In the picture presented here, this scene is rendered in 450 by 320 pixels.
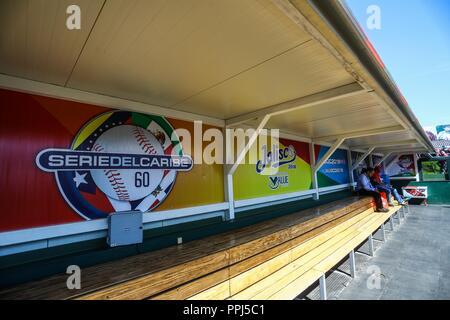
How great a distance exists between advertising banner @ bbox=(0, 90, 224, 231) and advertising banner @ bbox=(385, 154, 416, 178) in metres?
11.1

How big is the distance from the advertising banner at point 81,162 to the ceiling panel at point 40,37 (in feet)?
1.09

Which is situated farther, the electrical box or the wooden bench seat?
the electrical box

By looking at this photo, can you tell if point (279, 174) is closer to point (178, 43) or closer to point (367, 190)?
point (178, 43)

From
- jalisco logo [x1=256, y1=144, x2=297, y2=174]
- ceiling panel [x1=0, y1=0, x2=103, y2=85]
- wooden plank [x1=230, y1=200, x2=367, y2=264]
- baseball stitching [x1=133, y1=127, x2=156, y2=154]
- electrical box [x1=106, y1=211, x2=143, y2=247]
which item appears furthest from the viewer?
jalisco logo [x1=256, y1=144, x2=297, y2=174]

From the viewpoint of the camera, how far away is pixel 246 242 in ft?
7.57

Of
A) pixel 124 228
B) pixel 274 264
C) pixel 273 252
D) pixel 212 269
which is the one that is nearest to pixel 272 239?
pixel 273 252

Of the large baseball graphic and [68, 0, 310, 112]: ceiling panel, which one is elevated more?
[68, 0, 310, 112]: ceiling panel

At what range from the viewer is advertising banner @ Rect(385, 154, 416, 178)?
977cm

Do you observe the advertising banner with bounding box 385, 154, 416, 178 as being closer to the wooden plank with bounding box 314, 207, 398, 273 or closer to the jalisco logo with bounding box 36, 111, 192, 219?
the wooden plank with bounding box 314, 207, 398, 273

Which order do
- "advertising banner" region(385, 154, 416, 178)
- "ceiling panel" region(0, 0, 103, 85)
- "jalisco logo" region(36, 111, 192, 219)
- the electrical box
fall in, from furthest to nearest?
1. "advertising banner" region(385, 154, 416, 178)
2. the electrical box
3. "jalisco logo" region(36, 111, 192, 219)
4. "ceiling panel" region(0, 0, 103, 85)

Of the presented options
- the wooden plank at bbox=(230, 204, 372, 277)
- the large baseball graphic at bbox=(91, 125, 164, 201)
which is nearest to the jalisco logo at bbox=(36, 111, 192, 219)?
the large baseball graphic at bbox=(91, 125, 164, 201)

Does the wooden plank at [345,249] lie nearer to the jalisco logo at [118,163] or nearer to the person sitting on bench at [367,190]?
the person sitting on bench at [367,190]
